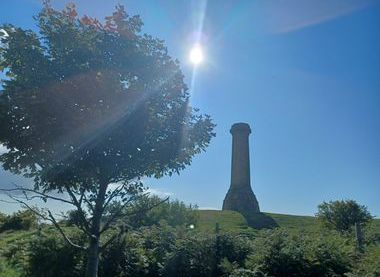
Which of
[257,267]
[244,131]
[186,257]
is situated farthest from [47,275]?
[244,131]

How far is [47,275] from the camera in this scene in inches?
455

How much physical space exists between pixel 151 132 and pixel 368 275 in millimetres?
6154

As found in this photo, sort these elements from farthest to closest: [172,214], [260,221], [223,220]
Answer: [260,221]
[223,220]
[172,214]

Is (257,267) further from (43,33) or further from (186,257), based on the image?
(43,33)

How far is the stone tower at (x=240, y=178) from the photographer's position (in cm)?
3781

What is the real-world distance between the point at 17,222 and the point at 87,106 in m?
30.7

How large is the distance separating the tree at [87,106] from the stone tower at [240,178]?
33.7m

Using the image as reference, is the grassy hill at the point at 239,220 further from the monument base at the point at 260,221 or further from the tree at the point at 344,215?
the tree at the point at 344,215

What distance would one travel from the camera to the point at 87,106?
4.43 metres

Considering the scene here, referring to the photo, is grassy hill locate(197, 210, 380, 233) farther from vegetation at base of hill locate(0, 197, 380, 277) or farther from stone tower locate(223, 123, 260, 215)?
vegetation at base of hill locate(0, 197, 380, 277)

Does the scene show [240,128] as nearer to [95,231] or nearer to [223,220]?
[223,220]

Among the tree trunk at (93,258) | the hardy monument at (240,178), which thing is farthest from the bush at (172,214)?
the tree trunk at (93,258)

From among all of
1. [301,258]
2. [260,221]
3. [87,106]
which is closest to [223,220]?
[260,221]

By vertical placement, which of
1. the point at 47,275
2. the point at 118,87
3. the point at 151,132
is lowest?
the point at 47,275
